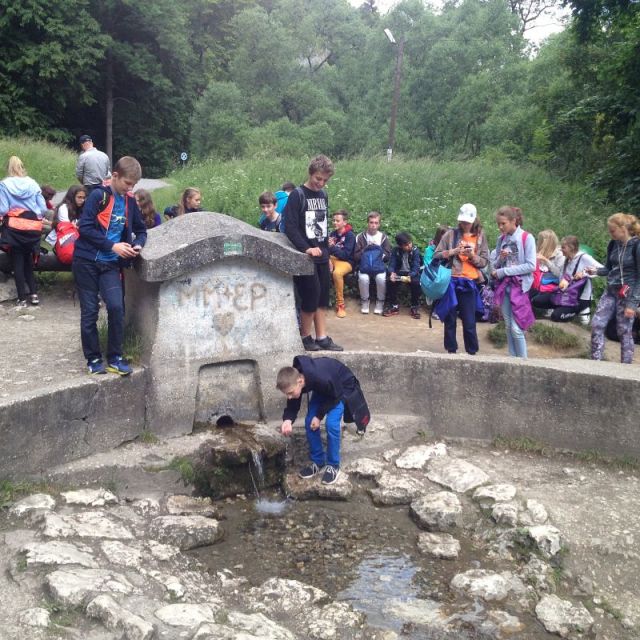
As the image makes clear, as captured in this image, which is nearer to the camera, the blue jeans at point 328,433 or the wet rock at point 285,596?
the wet rock at point 285,596

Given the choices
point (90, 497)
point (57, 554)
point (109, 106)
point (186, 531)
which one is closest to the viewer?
point (57, 554)

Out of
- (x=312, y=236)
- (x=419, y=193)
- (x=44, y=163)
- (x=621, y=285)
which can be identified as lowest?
(x=621, y=285)

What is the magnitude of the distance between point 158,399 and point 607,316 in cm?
414

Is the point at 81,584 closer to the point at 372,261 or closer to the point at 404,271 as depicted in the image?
the point at 372,261

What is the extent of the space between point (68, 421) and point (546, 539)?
319cm

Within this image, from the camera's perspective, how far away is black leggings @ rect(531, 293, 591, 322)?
8773 mm

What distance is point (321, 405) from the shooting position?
218 inches

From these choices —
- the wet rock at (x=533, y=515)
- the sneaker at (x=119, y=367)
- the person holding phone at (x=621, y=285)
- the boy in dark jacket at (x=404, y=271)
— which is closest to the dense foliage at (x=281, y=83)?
the boy in dark jacket at (x=404, y=271)

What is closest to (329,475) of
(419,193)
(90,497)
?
(90,497)

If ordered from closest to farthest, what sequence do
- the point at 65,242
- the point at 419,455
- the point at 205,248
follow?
the point at 205,248 → the point at 419,455 → the point at 65,242

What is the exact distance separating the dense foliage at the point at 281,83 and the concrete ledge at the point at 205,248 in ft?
44.0

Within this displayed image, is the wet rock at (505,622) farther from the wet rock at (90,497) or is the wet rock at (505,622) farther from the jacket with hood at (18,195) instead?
the jacket with hood at (18,195)

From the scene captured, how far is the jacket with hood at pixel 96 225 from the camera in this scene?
5336mm

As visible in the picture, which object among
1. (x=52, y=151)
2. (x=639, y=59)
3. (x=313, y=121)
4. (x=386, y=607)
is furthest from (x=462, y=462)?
(x=313, y=121)
